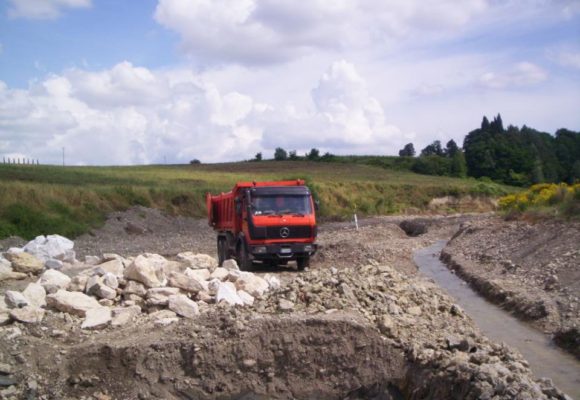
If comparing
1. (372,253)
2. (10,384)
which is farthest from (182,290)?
(372,253)

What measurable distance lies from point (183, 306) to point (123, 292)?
1.55 m

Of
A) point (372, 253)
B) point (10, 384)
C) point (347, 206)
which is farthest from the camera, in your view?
point (347, 206)

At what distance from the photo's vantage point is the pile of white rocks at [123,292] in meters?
10.8

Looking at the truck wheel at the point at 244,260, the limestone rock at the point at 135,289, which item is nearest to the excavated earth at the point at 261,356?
the limestone rock at the point at 135,289

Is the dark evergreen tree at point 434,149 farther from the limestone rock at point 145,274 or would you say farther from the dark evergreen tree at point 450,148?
the limestone rock at point 145,274

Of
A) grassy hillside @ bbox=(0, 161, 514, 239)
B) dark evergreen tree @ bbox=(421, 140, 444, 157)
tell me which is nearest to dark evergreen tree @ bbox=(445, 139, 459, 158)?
dark evergreen tree @ bbox=(421, 140, 444, 157)

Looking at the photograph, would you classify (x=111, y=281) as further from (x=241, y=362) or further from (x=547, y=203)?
(x=547, y=203)

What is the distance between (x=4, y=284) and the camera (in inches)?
529

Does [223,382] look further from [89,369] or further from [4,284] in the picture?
[4,284]

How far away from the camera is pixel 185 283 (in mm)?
12164

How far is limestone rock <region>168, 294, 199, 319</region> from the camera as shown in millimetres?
10945

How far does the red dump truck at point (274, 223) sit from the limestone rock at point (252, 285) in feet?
17.4

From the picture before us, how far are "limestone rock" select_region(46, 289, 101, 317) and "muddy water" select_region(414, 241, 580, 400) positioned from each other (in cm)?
741

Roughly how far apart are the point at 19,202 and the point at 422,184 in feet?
157
